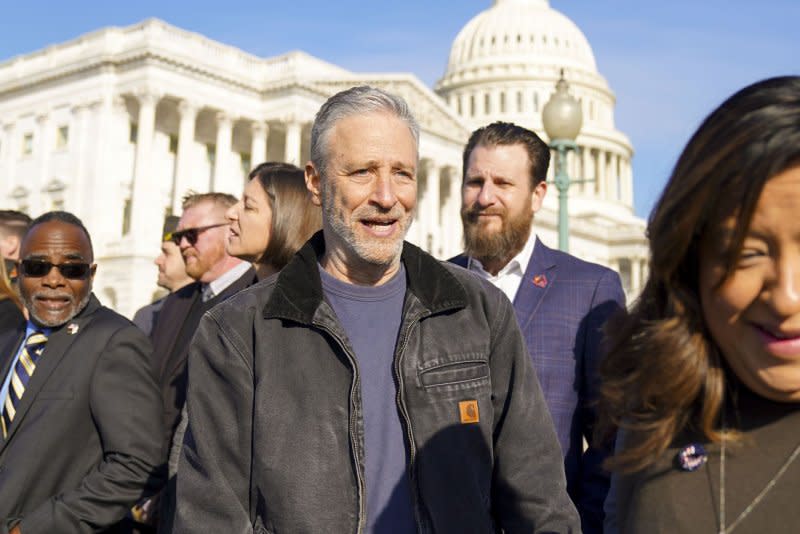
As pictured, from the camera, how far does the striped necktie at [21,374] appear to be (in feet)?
15.0

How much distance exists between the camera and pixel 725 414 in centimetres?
175

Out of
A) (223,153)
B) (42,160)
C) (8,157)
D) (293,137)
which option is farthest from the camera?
(8,157)

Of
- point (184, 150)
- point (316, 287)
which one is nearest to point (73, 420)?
point (316, 287)

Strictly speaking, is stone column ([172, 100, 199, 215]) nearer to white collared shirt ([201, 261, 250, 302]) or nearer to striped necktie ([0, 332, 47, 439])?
white collared shirt ([201, 261, 250, 302])

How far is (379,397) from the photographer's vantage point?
3.02 metres

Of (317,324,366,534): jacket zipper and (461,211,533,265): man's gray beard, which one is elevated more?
(461,211,533,265): man's gray beard

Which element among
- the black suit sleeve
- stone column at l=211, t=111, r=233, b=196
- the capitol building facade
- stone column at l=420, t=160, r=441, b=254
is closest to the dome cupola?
the capitol building facade

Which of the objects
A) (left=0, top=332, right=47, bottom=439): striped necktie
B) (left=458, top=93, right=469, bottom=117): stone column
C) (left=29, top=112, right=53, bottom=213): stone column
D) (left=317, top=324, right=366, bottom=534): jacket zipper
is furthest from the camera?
(left=458, top=93, right=469, bottom=117): stone column

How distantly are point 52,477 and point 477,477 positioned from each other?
2.31 meters

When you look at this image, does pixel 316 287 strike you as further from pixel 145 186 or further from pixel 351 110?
pixel 145 186

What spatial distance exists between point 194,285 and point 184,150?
4003 cm

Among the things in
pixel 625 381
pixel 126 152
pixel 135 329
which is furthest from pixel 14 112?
pixel 625 381

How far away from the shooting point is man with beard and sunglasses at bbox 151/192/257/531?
5.21 meters

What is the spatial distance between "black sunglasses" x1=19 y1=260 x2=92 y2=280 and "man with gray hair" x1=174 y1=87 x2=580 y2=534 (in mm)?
2045
